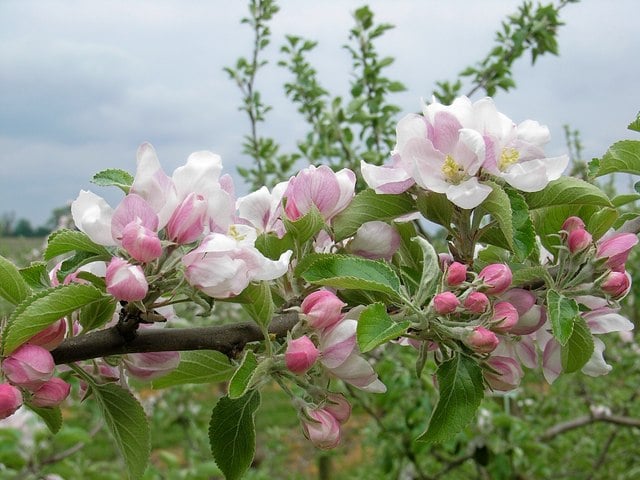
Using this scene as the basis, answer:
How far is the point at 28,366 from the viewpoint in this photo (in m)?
0.84

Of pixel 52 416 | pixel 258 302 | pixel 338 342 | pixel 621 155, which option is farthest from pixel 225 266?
pixel 621 155

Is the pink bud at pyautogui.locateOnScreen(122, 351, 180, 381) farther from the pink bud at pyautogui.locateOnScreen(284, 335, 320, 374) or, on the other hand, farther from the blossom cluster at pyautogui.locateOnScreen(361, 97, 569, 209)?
the blossom cluster at pyautogui.locateOnScreen(361, 97, 569, 209)

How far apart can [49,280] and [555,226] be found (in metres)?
0.78

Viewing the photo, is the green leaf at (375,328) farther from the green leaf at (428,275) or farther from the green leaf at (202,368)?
the green leaf at (202,368)

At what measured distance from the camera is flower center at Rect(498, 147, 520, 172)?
1.02 meters

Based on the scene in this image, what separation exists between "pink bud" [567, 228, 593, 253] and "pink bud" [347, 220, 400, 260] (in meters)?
0.25

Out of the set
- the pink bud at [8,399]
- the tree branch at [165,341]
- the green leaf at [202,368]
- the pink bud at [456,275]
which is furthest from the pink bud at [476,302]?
the pink bud at [8,399]

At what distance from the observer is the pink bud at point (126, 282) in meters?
A: 0.81

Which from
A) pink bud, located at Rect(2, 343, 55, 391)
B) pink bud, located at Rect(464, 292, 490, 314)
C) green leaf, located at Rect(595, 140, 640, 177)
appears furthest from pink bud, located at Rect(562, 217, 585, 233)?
pink bud, located at Rect(2, 343, 55, 391)

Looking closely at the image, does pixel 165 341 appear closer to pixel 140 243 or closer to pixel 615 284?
pixel 140 243

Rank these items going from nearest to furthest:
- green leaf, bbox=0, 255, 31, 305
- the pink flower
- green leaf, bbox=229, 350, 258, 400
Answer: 1. green leaf, bbox=229, 350, 258, 400
2. green leaf, bbox=0, 255, 31, 305
3. the pink flower

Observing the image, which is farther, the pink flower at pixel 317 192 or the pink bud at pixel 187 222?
the pink flower at pixel 317 192

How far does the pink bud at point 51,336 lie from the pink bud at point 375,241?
0.42 metres

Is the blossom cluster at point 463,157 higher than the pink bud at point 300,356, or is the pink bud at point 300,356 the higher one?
the blossom cluster at point 463,157
